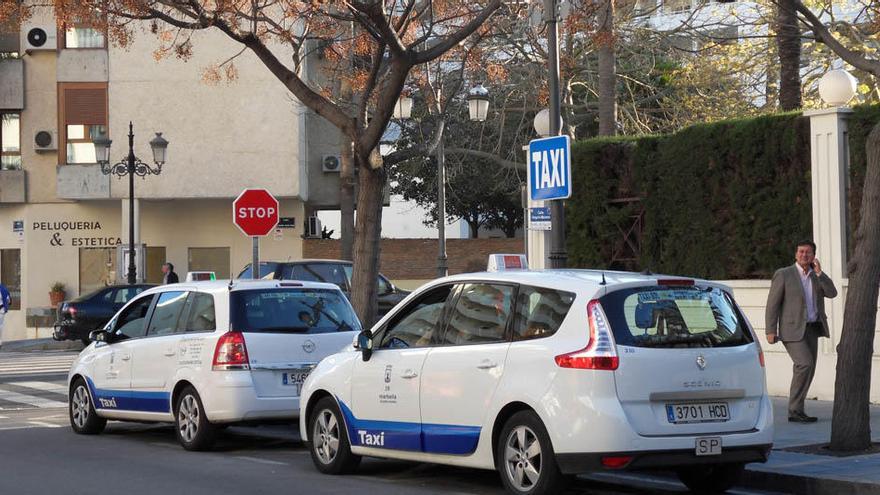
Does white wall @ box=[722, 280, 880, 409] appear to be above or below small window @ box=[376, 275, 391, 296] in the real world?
below

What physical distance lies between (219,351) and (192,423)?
2.85 feet

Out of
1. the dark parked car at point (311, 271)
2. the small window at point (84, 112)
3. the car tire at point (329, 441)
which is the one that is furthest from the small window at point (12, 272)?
the car tire at point (329, 441)

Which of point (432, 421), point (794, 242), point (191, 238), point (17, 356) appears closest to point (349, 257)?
point (191, 238)

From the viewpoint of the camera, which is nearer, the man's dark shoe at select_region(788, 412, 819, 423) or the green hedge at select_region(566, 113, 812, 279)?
the man's dark shoe at select_region(788, 412, 819, 423)

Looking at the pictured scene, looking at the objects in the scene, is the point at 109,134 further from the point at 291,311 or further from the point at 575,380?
the point at 575,380

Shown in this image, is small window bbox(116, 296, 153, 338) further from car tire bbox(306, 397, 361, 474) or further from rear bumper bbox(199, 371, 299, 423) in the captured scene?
car tire bbox(306, 397, 361, 474)

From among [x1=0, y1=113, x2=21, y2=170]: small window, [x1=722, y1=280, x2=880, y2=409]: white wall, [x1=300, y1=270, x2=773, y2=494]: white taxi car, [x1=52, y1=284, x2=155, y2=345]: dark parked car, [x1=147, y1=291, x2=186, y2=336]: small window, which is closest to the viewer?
[x1=300, y1=270, x2=773, y2=494]: white taxi car

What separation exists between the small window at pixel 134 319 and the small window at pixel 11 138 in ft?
99.7

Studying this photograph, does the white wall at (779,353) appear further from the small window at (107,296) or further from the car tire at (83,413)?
the small window at (107,296)

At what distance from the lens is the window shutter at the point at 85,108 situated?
43.8 metres

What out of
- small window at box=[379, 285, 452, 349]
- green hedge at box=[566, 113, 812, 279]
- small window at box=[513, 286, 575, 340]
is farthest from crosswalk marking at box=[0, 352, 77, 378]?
small window at box=[513, 286, 575, 340]

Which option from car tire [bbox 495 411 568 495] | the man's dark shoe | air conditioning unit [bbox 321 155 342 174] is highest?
air conditioning unit [bbox 321 155 342 174]

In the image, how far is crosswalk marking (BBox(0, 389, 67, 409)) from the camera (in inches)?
806

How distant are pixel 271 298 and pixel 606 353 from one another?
218 inches
